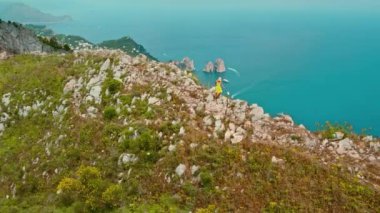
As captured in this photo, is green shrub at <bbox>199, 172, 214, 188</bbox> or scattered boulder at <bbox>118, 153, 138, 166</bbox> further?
scattered boulder at <bbox>118, 153, 138, 166</bbox>

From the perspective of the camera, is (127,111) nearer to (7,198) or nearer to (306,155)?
(7,198)

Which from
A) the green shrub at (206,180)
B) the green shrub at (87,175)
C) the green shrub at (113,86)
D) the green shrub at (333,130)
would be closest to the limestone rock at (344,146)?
the green shrub at (333,130)

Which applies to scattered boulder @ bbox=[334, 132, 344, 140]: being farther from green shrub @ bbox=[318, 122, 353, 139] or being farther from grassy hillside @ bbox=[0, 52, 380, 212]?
grassy hillside @ bbox=[0, 52, 380, 212]

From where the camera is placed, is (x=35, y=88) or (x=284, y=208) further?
(x=35, y=88)

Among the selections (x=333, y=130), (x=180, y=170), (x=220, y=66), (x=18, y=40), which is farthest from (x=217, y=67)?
(x=180, y=170)

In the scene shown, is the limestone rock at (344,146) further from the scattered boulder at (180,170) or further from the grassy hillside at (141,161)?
the scattered boulder at (180,170)

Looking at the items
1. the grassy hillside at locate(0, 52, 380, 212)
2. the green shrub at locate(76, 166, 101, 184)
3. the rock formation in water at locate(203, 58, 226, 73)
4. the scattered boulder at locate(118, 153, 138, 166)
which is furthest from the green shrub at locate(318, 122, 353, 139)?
the rock formation in water at locate(203, 58, 226, 73)

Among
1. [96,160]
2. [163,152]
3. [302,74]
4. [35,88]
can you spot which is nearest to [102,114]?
[96,160]

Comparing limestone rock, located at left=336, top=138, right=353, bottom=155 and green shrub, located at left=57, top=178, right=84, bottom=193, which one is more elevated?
limestone rock, located at left=336, top=138, right=353, bottom=155
